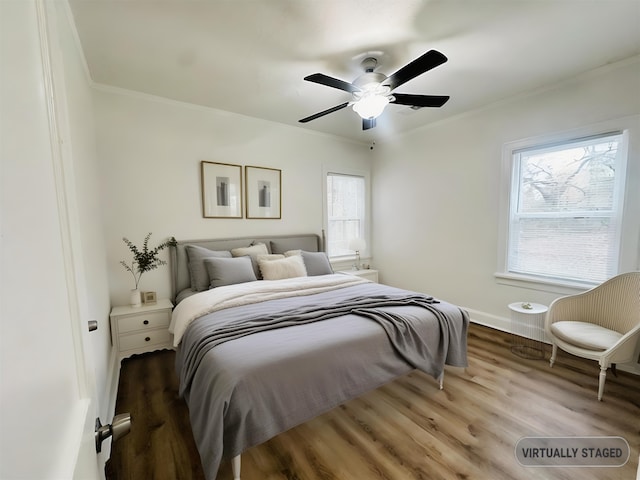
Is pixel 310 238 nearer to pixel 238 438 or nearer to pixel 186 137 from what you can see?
pixel 186 137

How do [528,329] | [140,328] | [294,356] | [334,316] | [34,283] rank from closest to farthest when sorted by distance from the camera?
[34,283], [294,356], [334,316], [140,328], [528,329]

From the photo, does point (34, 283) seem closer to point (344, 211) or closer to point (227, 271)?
point (227, 271)

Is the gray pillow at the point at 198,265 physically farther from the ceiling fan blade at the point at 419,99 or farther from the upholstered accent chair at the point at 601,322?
the upholstered accent chair at the point at 601,322

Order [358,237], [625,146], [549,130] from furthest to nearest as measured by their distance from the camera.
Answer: [358,237]
[549,130]
[625,146]

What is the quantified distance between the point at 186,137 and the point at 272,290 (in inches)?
80.2

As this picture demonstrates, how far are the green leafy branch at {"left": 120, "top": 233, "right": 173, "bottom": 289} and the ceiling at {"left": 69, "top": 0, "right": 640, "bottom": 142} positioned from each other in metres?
1.58

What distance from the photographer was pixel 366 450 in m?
1.65

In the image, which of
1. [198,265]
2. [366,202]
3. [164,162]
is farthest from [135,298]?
[366,202]

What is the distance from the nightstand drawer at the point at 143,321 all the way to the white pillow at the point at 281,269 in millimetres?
1053

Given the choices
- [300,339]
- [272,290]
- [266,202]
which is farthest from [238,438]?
[266,202]

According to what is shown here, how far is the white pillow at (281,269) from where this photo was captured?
3.09m

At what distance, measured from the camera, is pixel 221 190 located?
337 cm

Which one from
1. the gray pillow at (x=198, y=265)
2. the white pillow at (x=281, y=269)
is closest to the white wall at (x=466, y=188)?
the white pillow at (x=281, y=269)

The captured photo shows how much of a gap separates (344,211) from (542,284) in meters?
2.72
